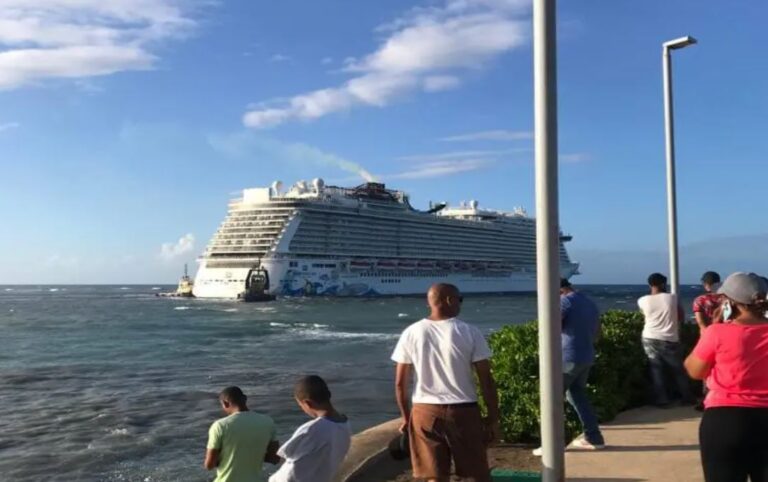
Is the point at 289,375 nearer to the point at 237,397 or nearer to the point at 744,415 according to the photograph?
the point at 237,397

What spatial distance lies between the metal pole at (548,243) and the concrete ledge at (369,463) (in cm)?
218

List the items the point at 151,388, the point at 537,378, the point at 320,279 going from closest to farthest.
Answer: the point at 537,378 → the point at 151,388 → the point at 320,279

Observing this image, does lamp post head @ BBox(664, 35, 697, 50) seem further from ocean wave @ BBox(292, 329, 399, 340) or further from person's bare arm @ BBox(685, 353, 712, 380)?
ocean wave @ BBox(292, 329, 399, 340)

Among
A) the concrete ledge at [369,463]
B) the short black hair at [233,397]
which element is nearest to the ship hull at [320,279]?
the concrete ledge at [369,463]

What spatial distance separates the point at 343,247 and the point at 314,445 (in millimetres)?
73051

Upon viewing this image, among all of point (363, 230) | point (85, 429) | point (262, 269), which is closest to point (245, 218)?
point (262, 269)

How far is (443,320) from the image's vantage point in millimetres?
4230

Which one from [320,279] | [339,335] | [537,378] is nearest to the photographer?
[537,378]

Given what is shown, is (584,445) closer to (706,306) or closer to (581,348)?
(581,348)

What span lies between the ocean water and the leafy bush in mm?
3877

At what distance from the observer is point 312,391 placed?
3.89 metres

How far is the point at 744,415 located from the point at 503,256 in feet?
296

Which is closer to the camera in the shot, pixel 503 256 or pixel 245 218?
pixel 245 218

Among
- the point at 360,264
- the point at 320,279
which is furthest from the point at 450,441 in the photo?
the point at 360,264
